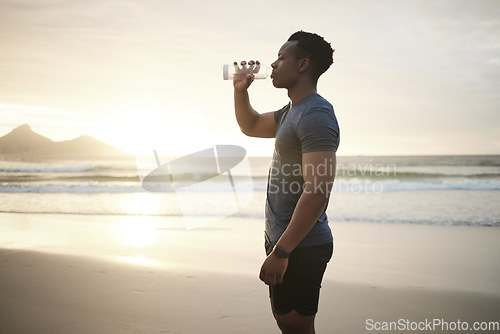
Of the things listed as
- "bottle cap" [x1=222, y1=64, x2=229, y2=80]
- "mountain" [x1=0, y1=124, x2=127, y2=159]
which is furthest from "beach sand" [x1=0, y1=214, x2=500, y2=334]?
"mountain" [x1=0, y1=124, x2=127, y2=159]

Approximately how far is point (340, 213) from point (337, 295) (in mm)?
6086

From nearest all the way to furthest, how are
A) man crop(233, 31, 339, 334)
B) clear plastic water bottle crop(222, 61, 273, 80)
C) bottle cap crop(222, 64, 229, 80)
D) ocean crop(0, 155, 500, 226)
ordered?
man crop(233, 31, 339, 334), clear plastic water bottle crop(222, 61, 273, 80), bottle cap crop(222, 64, 229, 80), ocean crop(0, 155, 500, 226)

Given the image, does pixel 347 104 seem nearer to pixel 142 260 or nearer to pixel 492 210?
pixel 492 210

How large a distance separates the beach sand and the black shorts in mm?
1826

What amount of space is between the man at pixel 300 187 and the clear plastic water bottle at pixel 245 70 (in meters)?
0.24

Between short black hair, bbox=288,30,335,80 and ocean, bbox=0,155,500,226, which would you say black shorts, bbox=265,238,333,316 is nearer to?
short black hair, bbox=288,30,335,80

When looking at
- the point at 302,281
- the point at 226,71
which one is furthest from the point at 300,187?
the point at 226,71

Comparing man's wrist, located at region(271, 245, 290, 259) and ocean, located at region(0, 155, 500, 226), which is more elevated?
man's wrist, located at region(271, 245, 290, 259)

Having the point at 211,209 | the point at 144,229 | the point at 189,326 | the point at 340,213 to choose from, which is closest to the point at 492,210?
the point at 340,213

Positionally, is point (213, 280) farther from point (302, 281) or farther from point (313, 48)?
point (313, 48)

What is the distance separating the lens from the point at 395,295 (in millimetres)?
4422

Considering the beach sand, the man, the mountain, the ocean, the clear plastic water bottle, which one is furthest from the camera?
the mountain

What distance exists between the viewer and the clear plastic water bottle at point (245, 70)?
2.13 m

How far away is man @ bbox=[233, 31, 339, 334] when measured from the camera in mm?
1612
